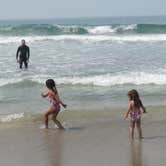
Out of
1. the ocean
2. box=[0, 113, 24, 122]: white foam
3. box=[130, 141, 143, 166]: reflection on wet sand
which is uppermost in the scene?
the ocean

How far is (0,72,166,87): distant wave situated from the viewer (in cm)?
1403

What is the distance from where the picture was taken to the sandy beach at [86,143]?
695 centimetres

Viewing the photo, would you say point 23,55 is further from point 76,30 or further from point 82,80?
point 76,30

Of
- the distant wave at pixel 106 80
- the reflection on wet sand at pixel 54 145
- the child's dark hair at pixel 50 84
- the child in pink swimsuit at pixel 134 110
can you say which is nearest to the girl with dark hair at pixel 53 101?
the child's dark hair at pixel 50 84

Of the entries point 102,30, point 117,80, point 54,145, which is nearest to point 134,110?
point 54,145

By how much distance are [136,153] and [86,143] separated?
99 centimetres

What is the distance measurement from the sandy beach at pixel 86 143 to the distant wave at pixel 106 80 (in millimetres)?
4133

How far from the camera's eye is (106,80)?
566 inches

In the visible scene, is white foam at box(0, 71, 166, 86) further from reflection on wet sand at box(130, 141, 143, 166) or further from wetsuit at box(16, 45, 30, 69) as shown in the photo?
reflection on wet sand at box(130, 141, 143, 166)

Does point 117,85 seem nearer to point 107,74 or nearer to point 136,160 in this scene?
point 107,74

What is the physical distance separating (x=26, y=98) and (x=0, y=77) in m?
3.85

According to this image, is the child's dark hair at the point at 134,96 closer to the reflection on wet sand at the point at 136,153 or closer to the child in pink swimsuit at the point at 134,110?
the child in pink swimsuit at the point at 134,110

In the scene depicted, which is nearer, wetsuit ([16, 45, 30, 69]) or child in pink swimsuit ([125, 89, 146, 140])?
child in pink swimsuit ([125, 89, 146, 140])

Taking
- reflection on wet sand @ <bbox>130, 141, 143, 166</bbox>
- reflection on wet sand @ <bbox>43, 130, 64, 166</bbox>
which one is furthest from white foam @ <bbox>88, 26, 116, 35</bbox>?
reflection on wet sand @ <bbox>130, 141, 143, 166</bbox>
